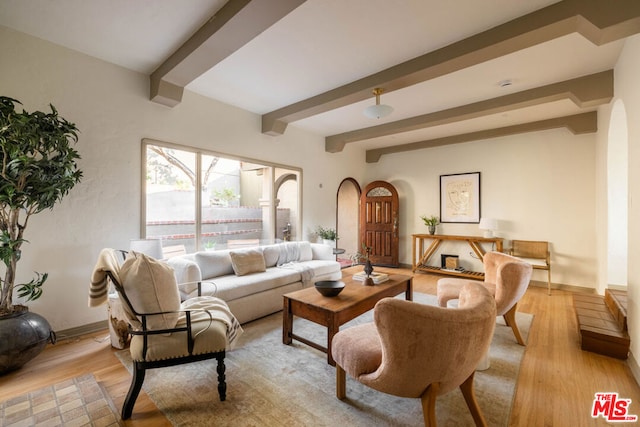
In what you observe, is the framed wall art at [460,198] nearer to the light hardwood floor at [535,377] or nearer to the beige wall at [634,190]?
the light hardwood floor at [535,377]

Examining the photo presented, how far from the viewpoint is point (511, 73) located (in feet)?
Answer: 10.5

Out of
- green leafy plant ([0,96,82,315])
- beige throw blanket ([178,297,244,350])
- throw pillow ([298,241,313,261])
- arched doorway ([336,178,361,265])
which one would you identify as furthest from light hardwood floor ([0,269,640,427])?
arched doorway ([336,178,361,265])

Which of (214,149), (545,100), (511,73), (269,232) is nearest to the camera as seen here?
(511,73)

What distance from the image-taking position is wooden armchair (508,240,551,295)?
4.57m

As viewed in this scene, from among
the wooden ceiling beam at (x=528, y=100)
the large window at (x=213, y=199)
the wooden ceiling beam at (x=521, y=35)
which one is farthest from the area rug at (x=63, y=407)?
the wooden ceiling beam at (x=528, y=100)

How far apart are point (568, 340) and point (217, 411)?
332 cm

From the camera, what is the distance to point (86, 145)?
288 cm

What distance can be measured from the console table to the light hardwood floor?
2210 mm

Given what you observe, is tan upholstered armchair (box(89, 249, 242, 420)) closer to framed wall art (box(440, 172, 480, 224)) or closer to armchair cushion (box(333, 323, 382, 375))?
armchair cushion (box(333, 323, 382, 375))

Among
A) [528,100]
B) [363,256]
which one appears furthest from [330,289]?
[528,100]

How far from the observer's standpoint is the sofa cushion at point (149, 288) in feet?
5.35

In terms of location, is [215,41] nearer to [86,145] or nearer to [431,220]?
[86,145]

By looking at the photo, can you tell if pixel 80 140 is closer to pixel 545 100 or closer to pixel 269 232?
pixel 269 232

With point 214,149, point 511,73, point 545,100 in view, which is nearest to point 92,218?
point 214,149
